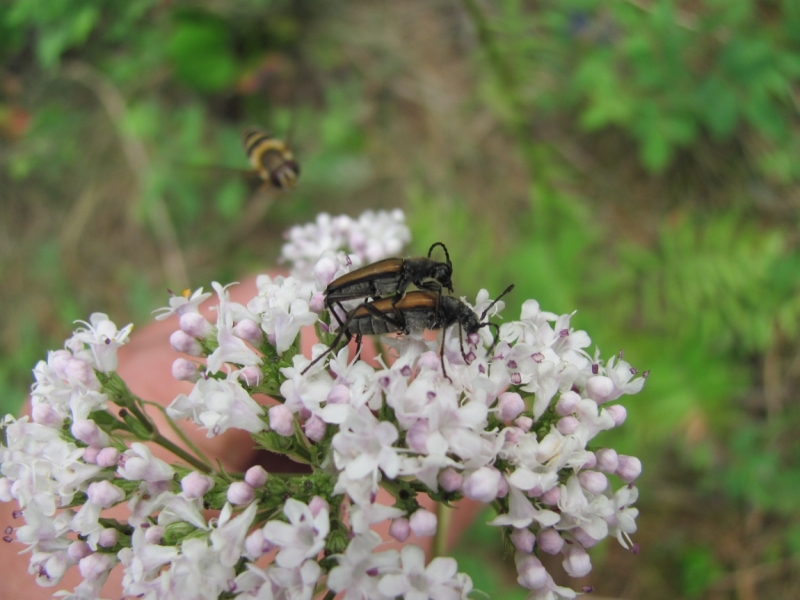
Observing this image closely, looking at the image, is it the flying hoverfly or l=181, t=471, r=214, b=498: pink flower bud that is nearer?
l=181, t=471, r=214, b=498: pink flower bud

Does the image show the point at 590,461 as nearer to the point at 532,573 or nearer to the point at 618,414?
the point at 618,414

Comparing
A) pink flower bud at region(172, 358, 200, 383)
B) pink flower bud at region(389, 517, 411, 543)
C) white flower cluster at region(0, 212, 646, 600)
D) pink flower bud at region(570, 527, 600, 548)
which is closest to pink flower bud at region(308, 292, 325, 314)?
white flower cluster at region(0, 212, 646, 600)

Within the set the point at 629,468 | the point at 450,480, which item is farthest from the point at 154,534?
the point at 629,468

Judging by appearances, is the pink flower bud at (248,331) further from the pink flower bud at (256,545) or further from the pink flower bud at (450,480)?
the pink flower bud at (450,480)

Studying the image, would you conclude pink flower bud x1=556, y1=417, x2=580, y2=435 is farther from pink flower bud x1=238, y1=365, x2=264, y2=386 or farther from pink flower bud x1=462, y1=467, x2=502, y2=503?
pink flower bud x1=238, y1=365, x2=264, y2=386

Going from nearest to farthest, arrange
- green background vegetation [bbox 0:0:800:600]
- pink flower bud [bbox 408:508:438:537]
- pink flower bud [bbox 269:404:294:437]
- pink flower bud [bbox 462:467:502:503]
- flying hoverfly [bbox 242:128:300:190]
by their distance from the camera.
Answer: pink flower bud [bbox 462:467:502:503], pink flower bud [bbox 408:508:438:537], pink flower bud [bbox 269:404:294:437], flying hoverfly [bbox 242:128:300:190], green background vegetation [bbox 0:0:800:600]

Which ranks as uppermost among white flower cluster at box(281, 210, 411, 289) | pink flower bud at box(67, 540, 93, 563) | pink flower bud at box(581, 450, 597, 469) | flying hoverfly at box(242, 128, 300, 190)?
flying hoverfly at box(242, 128, 300, 190)
